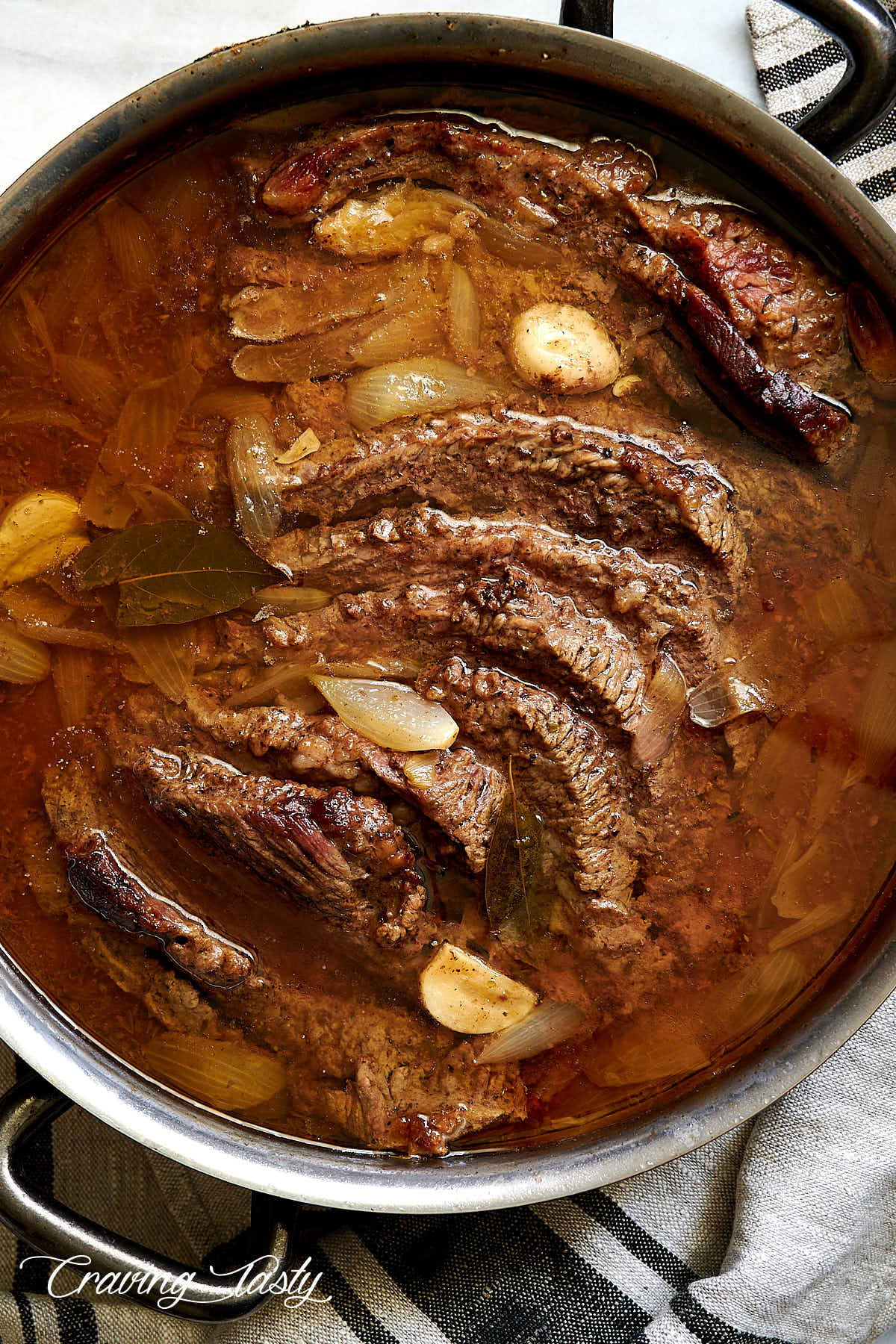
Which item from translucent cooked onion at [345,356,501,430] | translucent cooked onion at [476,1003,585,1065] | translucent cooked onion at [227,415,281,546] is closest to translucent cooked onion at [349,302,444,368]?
translucent cooked onion at [345,356,501,430]

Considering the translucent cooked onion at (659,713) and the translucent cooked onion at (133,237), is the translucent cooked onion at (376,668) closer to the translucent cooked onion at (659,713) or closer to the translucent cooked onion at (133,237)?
the translucent cooked onion at (659,713)

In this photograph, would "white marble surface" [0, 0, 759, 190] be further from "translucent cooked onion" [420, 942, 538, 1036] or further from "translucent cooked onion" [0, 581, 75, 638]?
"translucent cooked onion" [420, 942, 538, 1036]

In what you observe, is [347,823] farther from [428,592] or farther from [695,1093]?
[695,1093]

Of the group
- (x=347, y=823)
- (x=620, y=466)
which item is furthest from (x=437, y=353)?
(x=347, y=823)

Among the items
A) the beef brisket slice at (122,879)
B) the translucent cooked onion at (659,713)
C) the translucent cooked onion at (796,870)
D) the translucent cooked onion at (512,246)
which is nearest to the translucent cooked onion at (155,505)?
the beef brisket slice at (122,879)

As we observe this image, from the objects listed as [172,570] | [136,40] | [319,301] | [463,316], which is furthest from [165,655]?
[136,40]
